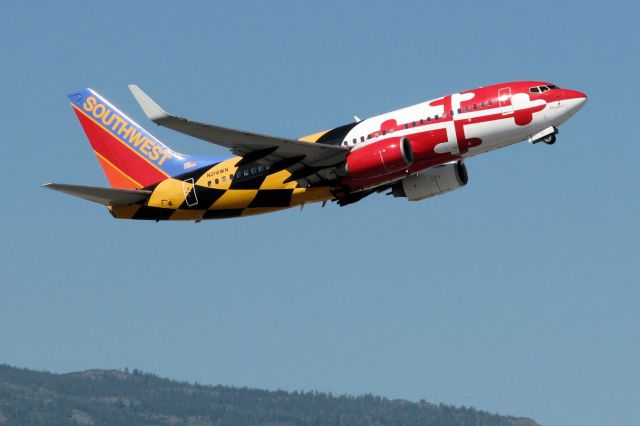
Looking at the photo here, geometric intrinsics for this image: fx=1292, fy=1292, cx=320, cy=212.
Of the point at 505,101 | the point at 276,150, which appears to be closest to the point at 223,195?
the point at 276,150

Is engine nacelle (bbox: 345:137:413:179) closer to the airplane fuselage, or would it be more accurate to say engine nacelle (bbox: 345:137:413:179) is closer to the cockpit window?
the airplane fuselage

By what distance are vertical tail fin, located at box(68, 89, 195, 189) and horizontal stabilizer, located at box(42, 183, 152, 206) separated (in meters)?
1.80

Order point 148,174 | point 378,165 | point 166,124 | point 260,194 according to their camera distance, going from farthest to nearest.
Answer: point 148,174 < point 260,194 < point 378,165 < point 166,124

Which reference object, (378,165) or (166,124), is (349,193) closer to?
(378,165)

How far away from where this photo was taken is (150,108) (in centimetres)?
6206

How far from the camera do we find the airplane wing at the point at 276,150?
211 ft

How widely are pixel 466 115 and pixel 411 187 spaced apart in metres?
6.47

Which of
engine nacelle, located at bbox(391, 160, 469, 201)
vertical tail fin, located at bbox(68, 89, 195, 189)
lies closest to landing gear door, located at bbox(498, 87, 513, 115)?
engine nacelle, located at bbox(391, 160, 469, 201)

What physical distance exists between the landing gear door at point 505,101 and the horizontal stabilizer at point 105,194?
21111mm

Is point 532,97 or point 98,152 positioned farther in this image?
point 98,152

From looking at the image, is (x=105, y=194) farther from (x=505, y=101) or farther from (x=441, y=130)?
(x=505, y=101)

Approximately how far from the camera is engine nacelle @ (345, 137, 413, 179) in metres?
66.3

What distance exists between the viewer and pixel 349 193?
7069 cm

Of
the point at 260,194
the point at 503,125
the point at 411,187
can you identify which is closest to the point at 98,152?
the point at 260,194
